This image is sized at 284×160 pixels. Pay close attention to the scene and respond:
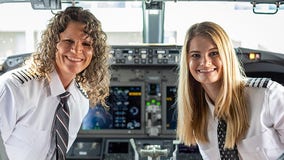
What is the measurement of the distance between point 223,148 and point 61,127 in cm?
78

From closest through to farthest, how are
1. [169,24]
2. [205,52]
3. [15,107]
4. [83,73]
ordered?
[15,107] < [205,52] < [83,73] < [169,24]

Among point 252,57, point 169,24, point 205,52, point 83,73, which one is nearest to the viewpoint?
point 205,52

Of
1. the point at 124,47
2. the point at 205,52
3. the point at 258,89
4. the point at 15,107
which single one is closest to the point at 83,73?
the point at 15,107

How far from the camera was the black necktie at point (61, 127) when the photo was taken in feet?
6.42

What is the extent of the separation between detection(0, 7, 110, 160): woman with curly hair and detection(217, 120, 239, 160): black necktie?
72 centimetres

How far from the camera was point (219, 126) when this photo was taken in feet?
6.72

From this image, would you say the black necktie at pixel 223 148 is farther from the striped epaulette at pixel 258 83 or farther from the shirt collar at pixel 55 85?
the shirt collar at pixel 55 85

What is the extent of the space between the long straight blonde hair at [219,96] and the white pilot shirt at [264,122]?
37 mm

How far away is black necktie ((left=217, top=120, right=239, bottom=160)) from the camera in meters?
2.00

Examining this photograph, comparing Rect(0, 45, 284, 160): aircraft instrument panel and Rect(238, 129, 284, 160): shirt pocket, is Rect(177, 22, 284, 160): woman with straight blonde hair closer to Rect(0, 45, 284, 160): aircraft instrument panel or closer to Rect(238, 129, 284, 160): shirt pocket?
Rect(238, 129, 284, 160): shirt pocket

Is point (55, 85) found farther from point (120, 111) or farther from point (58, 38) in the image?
point (120, 111)

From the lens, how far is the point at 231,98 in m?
1.97

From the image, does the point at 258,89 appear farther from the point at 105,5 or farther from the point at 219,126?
the point at 105,5

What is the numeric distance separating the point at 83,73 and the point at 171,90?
1959 millimetres
